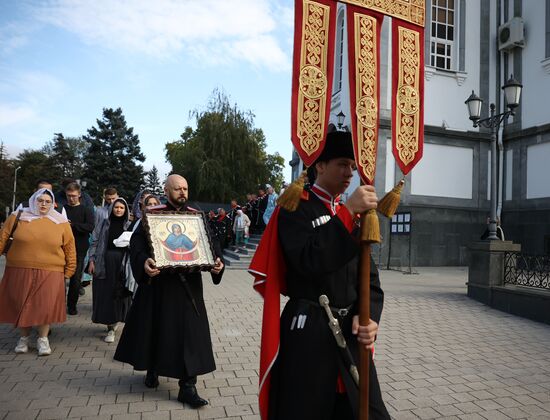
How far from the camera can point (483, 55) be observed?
720 inches

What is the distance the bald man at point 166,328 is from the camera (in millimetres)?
3977

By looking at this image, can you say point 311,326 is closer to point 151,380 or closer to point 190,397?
point 190,397

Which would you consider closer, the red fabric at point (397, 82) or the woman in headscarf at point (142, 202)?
the red fabric at point (397, 82)

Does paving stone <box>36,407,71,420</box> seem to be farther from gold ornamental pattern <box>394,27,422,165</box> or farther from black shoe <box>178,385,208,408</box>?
gold ornamental pattern <box>394,27,422,165</box>

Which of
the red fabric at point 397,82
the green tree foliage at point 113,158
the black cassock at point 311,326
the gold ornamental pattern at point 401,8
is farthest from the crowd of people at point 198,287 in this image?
the green tree foliage at point 113,158

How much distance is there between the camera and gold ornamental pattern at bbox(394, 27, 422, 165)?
2570mm

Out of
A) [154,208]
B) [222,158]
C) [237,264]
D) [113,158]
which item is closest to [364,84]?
[154,208]

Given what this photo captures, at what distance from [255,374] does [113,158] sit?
54799 mm

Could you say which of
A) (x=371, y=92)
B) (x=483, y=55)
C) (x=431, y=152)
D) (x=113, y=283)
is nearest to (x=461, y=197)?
(x=431, y=152)

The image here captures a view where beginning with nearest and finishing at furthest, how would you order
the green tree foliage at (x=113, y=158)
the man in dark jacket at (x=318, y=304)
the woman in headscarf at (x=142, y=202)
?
the man in dark jacket at (x=318, y=304)
the woman in headscarf at (x=142, y=202)
the green tree foliage at (x=113, y=158)

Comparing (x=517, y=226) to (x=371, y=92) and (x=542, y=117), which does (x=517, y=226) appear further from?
(x=371, y=92)

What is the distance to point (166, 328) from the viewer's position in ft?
13.2

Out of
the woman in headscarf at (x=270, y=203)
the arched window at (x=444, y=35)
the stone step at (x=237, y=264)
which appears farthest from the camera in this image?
the arched window at (x=444, y=35)

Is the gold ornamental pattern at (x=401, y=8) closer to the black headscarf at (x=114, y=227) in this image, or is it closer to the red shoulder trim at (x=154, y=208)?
the red shoulder trim at (x=154, y=208)
